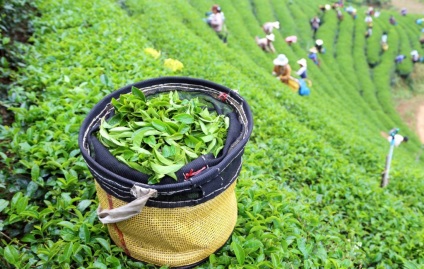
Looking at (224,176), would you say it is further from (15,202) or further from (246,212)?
(15,202)

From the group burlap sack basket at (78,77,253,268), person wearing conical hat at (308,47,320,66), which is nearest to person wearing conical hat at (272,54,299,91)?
burlap sack basket at (78,77,253,268)

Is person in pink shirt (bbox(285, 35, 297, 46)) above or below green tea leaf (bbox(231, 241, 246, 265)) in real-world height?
below

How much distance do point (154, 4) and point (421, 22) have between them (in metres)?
28.6

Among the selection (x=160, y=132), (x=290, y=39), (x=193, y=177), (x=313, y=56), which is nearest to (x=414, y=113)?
(x=313, y=56)

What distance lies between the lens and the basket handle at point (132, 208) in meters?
1.79

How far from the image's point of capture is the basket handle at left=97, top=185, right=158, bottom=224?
1.79m

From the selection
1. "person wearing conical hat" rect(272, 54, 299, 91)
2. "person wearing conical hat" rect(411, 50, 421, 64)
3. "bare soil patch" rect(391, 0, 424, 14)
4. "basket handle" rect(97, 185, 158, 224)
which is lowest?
"person wearing conical hat" rect(272, 54, 299, 91)

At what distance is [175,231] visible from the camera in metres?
2.00

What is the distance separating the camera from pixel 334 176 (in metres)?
4.76

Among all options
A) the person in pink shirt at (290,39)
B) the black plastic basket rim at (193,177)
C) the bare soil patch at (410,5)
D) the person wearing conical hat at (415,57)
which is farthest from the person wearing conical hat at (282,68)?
the bare soil patch at (410,5)

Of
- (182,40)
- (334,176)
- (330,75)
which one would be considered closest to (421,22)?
(330,75)

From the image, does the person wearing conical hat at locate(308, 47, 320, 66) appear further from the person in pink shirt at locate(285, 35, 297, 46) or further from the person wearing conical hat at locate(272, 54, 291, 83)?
the person wearing conical hat at locate(272, 54, 291, 83)

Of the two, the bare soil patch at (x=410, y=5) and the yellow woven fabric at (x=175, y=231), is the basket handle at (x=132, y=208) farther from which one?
the bare soil patch at (x=410, y=5)

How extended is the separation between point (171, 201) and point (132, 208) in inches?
7.7
